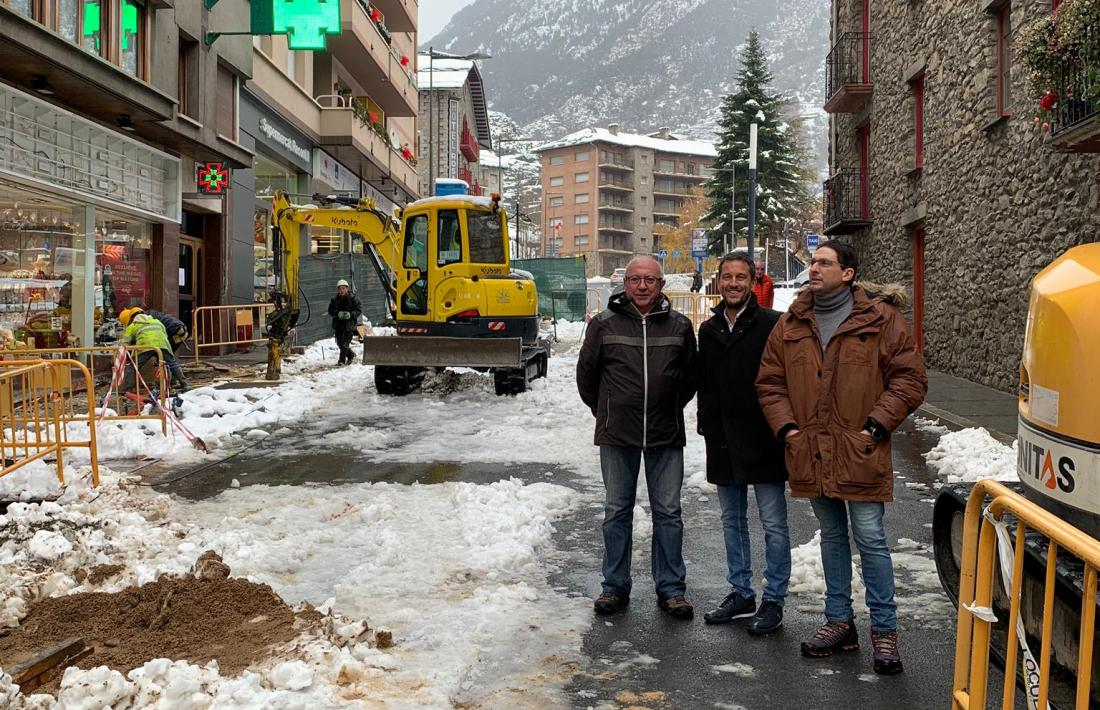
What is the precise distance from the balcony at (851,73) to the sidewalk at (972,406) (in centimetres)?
951

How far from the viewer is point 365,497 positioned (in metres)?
7.92

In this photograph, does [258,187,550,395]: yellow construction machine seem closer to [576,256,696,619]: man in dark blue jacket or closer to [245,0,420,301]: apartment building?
[245,0,420,301]: apartment building

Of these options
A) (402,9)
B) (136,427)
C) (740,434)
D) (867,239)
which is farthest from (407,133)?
(740,434)

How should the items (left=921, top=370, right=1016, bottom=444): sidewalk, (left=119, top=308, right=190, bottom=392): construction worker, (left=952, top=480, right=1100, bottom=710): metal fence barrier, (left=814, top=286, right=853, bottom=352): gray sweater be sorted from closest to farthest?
(left=952, top=480, right=1100, bottom=710): metal fence barrier, (left=814, top=286, right=853, bottom=352): gray sweater, (left=921, top=370, right=1016, bottom=444): sidewalk, (left=119, top=308, right=190, bottom=392): construction worker

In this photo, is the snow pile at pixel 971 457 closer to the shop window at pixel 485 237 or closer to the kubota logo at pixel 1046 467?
the kubota logo at pixel 1046 467

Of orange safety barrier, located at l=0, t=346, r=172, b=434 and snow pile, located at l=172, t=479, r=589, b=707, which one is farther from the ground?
orange safety barrier, located at l=0, t=346, r=172, b=434

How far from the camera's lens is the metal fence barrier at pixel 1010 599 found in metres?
2.60

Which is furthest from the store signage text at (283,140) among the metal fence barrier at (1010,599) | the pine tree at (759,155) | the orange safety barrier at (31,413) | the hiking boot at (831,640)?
the pine tree at (759,155)

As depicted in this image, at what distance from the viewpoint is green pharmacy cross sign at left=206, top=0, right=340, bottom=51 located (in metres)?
17.5

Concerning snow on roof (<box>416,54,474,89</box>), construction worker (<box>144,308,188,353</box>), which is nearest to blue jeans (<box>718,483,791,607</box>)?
construction worker (<box>144,308,188,353</box>)

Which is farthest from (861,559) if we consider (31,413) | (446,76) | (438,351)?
(446,76)

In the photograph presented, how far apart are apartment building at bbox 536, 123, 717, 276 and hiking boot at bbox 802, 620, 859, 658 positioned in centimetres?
10975

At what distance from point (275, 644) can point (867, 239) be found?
2206cm

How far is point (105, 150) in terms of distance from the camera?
1631 centimetres
